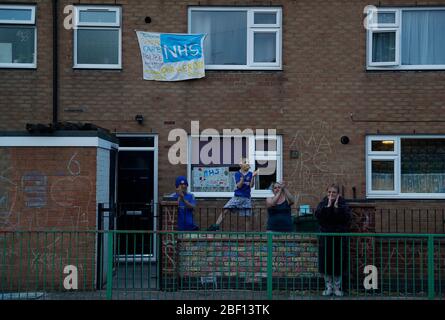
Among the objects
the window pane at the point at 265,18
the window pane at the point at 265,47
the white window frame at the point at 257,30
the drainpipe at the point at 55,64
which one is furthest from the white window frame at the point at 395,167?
the drainpipe at the point at 55,64

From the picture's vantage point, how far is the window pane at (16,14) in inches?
619

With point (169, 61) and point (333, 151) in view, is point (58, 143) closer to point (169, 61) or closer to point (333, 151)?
point (169, 61)

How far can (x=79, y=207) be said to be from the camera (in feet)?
41.0

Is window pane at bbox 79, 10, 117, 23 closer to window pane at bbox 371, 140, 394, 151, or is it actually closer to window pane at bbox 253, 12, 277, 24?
window pane at bbox 253, 12, 277, 24

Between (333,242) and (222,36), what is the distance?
6.70m

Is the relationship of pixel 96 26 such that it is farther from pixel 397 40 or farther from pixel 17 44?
pixel 397 40

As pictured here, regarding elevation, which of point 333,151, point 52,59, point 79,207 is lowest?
point 79,207

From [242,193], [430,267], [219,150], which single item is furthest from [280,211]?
[219,150]

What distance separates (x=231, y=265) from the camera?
424 inches

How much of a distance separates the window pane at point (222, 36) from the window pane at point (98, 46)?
5.48ft
